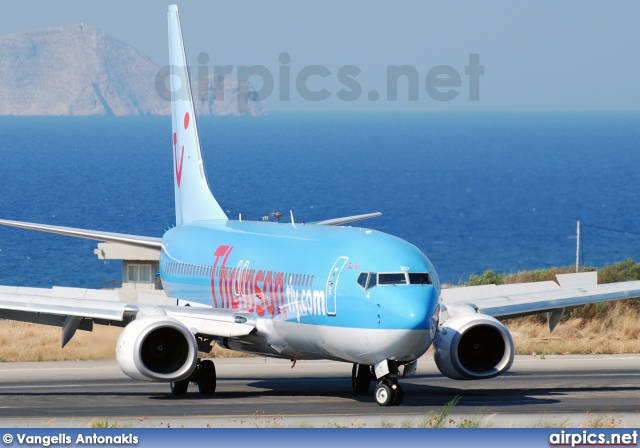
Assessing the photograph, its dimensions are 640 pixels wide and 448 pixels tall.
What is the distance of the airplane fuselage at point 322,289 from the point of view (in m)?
27.2

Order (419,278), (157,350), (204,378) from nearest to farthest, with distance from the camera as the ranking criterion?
(419,278)
(157,350)
(204,378)

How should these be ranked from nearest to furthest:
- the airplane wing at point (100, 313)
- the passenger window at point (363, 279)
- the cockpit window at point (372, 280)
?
the cockpit window at point (372, 280) → the passenger window at point (363, 279) → the airplane wing at point (100, 313)

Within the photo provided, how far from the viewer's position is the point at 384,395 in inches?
1120

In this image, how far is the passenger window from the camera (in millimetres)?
27828

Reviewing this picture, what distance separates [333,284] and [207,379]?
6.12 metres

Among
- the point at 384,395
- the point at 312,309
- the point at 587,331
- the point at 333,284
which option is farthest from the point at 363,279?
the point at 587,331

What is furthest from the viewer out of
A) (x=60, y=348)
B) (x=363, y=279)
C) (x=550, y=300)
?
(x=60, y=348)

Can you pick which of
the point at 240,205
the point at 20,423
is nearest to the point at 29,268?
the point at 240,205

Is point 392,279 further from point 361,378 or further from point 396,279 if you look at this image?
point 361,378

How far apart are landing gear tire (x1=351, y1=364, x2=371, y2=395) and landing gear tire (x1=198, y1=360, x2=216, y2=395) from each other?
363cm

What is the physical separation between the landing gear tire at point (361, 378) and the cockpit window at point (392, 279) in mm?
5440

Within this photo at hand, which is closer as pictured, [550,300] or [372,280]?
[372,280]

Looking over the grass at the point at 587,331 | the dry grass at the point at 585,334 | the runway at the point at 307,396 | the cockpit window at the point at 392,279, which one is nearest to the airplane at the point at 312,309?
the cockpit window at the point at 392,279

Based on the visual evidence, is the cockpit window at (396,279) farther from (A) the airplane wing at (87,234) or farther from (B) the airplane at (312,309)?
(A) the airplane wing at (87,234)
